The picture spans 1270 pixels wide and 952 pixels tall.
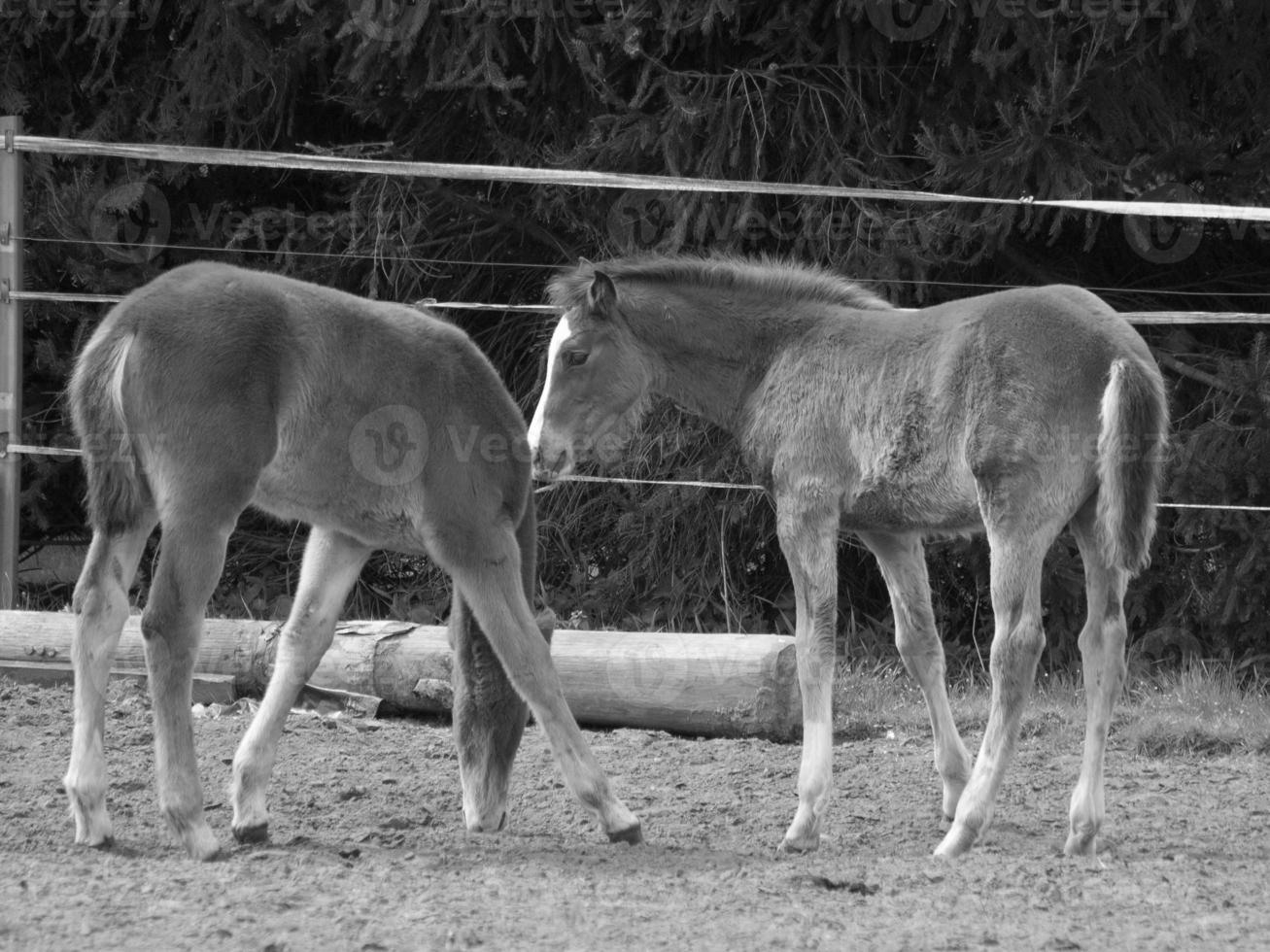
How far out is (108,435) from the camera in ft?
15.1

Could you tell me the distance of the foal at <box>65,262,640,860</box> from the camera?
4.46m

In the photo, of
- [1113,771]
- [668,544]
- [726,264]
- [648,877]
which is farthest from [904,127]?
[648,877]

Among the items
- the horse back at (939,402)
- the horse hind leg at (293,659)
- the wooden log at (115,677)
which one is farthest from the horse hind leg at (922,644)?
the wooden log at (115,677)

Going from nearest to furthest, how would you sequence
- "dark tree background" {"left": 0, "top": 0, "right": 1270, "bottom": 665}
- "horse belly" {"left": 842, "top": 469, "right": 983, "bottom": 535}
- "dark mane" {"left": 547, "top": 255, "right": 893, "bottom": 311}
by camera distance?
"horse belly" {"left": 842, "top": 469, "right": 983, "bottom": 535} < "dark mane" {"left": 547, "top": 255, "right": 893, "bottom": 311} < "dark tree background" {"left": 0, "top": 0, "right": 1270, "bottom": 665}

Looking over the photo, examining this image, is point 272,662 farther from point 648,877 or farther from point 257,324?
point 648,877

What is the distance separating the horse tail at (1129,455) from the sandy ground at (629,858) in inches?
38.9

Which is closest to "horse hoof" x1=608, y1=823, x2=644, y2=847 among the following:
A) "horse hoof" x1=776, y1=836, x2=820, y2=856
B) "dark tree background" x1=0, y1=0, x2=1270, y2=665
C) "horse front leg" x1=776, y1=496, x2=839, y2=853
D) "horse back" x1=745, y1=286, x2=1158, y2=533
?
"horse hoof" x1=776, y1=836, x2=820, y2=856

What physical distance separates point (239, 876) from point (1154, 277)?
7.33 meters

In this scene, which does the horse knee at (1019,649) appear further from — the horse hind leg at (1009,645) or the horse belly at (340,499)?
the horse belly at (340,499)

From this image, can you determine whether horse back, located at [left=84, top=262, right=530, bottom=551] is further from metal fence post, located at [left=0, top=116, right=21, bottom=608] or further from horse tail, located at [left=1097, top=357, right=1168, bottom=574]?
metal fence post, located at [left=0, top=116, right=21, bottom=608]

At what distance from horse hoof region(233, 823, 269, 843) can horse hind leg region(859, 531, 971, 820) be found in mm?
2340

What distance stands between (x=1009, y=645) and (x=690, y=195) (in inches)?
175

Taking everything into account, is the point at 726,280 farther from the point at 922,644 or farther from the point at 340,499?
the point at 340,499

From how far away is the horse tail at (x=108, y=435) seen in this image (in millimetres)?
4559
